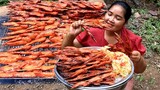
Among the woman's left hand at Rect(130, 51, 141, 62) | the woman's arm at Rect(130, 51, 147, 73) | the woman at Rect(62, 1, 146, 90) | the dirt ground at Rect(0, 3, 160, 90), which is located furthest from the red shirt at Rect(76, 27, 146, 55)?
the dirt ground at Rect(0, 3, 160, 90)

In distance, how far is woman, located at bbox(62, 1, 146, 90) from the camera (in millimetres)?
2793

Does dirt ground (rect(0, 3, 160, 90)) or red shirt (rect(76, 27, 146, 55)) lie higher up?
red shirt (rect(76, 27, 146, 55))

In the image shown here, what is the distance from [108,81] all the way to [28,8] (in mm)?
3655

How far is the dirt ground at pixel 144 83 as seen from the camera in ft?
12.6

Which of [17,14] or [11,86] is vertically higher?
[17,14]

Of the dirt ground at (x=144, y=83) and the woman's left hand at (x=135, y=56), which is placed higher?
the woman's left hand at (x=135, y=56)

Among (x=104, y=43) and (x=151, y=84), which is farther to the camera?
(x=151, y=84)

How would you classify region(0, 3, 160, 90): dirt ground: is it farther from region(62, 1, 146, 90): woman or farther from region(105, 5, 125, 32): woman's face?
region(105, 5, 125, 32): woman's face

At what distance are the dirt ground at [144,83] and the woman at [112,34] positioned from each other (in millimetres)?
976

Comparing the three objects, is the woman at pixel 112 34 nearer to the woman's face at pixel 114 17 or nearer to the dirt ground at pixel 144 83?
the woman's face at pixel 114 17

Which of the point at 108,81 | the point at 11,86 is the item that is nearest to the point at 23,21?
the point at 11,86

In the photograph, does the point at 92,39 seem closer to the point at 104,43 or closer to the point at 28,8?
the point at 104,43

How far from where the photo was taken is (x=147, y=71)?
175 inches

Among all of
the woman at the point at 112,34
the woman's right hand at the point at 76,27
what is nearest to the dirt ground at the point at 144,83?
the woman at the point at 112,34
